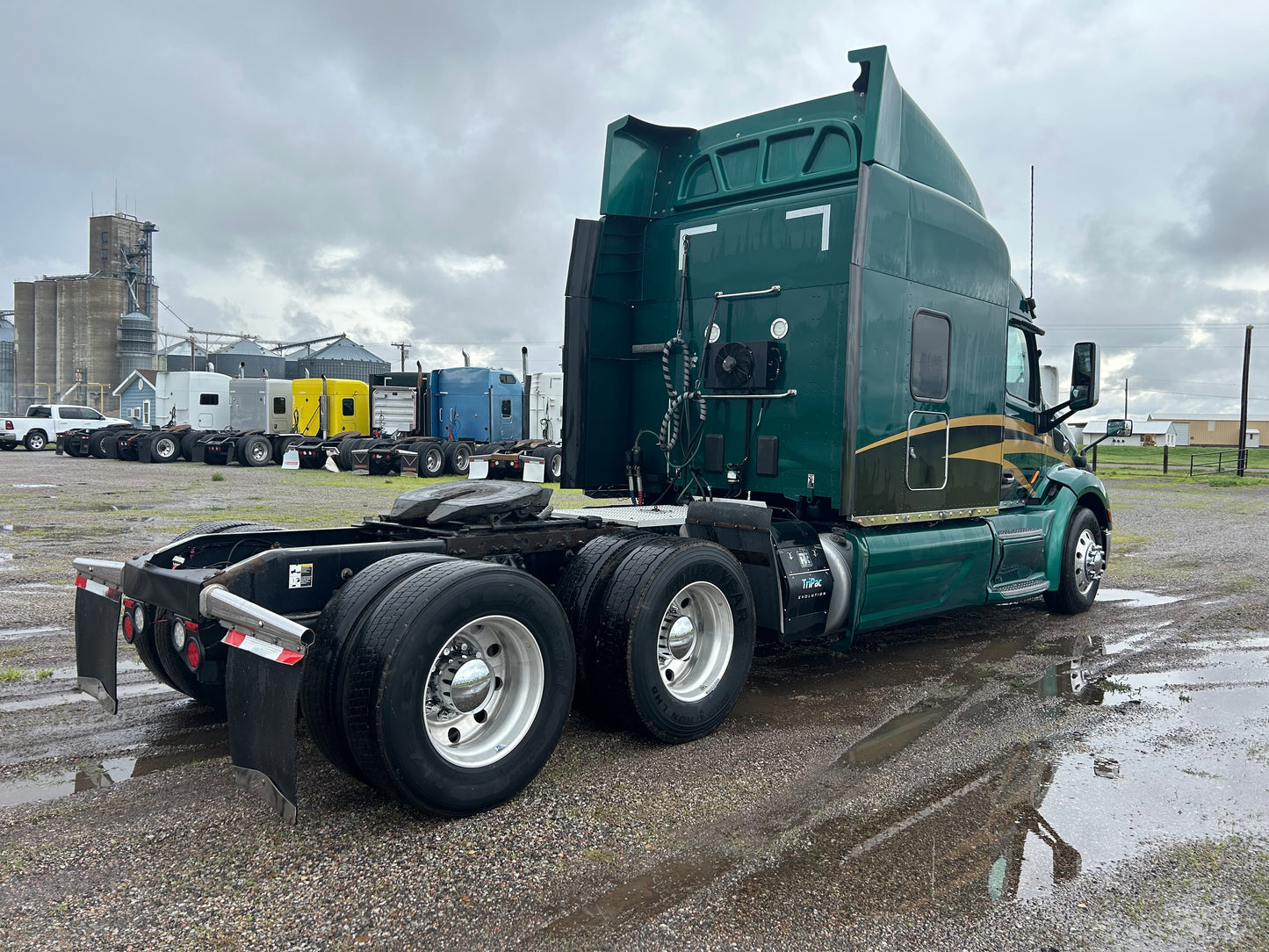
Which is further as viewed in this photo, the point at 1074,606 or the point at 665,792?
the point at 1074,606

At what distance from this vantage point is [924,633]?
7.45 m

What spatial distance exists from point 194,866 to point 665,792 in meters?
1.88

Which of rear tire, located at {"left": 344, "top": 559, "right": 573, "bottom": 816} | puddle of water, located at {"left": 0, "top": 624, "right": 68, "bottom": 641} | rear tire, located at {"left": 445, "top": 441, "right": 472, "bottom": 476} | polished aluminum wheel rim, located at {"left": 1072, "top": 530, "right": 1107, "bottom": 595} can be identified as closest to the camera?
rear tire, located at {"left": 344, "top": 559, "right": 573, "bottom": 816}

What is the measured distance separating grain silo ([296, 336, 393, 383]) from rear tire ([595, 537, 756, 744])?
239 ft

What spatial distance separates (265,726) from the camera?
324cm

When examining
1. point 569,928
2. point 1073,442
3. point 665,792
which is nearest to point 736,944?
point 569,928

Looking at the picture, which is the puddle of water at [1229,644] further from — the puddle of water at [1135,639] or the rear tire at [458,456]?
the rear tire at [458,456]

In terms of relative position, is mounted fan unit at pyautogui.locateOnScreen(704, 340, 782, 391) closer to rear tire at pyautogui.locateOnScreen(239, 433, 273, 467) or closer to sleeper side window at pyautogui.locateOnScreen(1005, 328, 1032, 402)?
sleeper side window at pyautogui.locateOnScreen(1005, 328, 1032, 402)

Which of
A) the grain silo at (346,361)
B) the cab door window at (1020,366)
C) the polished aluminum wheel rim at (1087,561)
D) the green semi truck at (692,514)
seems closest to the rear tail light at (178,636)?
the green semi truck at (692,514)

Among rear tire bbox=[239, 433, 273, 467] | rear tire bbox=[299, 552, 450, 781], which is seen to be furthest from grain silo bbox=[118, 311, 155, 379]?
rear tire bbox=[299, 552, 450, 781]

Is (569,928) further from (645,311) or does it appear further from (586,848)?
(645,311)

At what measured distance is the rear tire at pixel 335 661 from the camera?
3.44 meters

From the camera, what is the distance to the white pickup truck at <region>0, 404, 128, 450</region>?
3650 centimetres

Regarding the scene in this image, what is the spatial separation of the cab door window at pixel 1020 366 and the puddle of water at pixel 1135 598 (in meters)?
2.51
